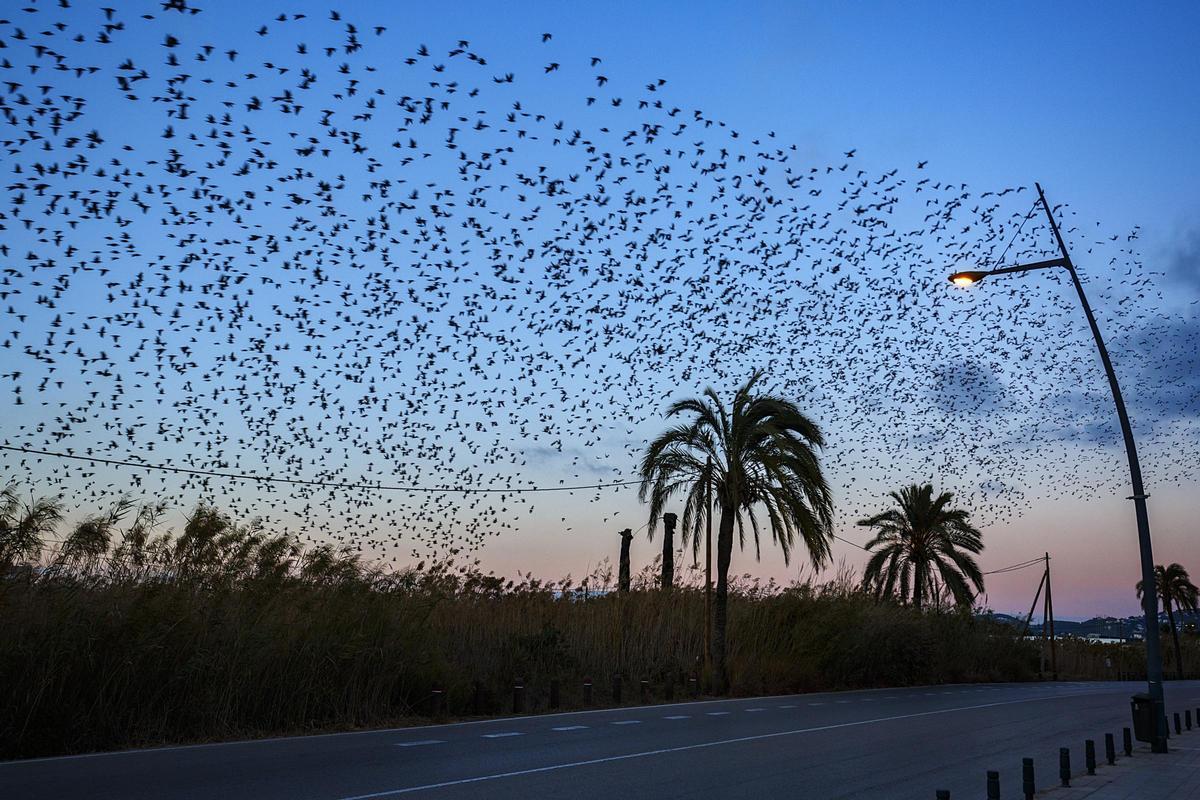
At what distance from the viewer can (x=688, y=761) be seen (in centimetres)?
1251

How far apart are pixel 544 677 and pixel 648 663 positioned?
4.70 meters

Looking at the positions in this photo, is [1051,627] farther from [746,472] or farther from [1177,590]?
[746,472]

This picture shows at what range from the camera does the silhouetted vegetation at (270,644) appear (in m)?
12.6

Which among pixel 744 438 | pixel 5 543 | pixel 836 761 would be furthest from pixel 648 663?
pixel 5 543

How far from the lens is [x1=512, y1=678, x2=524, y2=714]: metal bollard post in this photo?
19078 millimetres

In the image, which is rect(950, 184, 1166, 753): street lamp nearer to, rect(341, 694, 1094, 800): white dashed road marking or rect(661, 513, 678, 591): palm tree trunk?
rect(341, 694, 1094, 800): white dashed road marking

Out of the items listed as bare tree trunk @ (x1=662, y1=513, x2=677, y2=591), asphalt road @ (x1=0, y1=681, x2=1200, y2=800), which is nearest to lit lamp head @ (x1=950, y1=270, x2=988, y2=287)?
asphalt road @ (x1=0, y1=681, x2=1200, y2=800)

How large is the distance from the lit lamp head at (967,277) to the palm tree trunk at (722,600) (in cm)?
1303

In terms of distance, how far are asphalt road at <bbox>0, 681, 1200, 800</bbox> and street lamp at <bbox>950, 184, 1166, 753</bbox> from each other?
158 centimetres

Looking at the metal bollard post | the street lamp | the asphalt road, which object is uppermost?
the street lamp

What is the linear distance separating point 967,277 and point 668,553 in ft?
77.6

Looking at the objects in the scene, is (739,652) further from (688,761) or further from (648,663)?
(688,761)

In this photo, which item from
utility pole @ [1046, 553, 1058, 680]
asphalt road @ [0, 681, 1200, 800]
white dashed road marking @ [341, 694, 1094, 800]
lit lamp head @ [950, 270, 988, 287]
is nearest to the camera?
white dashed road marking @ [341, 694, 1094, 800]

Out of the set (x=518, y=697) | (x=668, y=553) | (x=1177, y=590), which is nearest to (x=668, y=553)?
(x=668, y=553)
